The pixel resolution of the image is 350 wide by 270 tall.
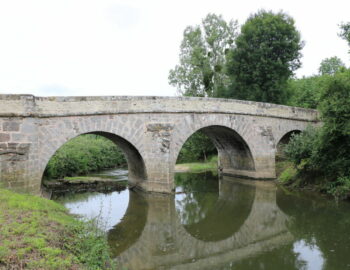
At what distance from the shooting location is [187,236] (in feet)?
24.4

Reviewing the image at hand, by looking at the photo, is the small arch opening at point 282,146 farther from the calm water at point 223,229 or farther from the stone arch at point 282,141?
the calm water at point 223,229

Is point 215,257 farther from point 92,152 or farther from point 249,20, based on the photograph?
point 249,20

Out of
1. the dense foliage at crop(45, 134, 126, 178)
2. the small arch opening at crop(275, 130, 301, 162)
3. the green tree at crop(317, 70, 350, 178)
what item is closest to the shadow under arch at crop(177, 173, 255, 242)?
the green tree at crop(317, 70, 350, 178)

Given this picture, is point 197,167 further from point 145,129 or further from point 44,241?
point 44,241

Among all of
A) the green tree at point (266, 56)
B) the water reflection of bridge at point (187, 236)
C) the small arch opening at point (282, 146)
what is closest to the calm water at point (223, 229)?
the water reflection of bridge at point (187, 236)

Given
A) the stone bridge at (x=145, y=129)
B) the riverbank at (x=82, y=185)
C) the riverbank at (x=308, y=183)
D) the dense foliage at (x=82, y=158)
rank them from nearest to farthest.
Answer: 1. the stone bridge at (x=145, y=129)
2. the riverbank at (x=308, y=183)
3. the riverbank at (x=82, y=185)
4. the dense foliage at (x=82, y=158)

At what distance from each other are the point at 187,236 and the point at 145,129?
16.0ft

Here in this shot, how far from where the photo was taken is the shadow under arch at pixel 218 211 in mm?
7688

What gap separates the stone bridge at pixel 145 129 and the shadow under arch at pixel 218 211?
4.84 feet

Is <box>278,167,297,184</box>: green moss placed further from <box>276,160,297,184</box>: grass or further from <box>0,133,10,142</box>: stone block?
<box>0,133,10,142</box>: stone block

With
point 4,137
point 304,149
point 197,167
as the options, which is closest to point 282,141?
point 304,149

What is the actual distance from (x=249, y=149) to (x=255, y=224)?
20.7 feet

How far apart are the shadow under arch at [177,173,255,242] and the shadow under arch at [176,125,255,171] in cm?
174

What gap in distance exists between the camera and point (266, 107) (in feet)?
47.6
